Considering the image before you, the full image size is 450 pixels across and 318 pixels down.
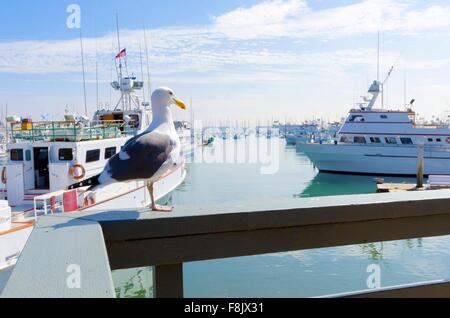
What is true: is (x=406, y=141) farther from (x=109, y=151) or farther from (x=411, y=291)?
(x=411, y=291)

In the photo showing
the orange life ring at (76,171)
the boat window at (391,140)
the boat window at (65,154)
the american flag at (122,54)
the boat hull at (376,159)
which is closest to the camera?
the orange life ring at (76,171)

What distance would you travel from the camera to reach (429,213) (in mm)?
2000

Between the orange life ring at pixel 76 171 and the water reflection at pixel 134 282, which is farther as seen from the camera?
the orange life ring at pixel 76 171

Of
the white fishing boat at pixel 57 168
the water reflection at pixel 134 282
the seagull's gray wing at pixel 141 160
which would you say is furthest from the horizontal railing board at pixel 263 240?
the white fishing boat at pixel 57 168

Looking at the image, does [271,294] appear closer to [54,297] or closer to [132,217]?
[132,217]

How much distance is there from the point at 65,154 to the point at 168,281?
40.9ft

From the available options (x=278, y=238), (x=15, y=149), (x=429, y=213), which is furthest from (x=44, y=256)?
(x=15, y=149)

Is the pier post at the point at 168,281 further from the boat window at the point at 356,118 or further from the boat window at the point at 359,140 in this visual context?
the boat window at the point at 356,118

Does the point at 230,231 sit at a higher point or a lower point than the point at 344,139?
higher

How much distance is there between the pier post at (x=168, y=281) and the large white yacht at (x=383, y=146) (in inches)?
1103

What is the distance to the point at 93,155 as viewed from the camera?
45.8ft

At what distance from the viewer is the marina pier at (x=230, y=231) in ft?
5.41

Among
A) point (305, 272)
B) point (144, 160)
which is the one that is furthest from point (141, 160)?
point (305, 272)

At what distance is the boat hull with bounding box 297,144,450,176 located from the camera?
27.1 m
